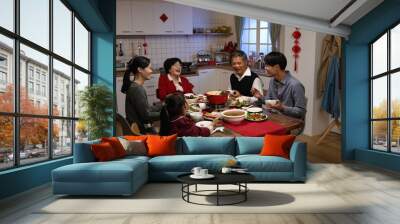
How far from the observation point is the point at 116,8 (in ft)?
29.2

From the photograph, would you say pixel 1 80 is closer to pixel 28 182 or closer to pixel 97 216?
pixel 28 182

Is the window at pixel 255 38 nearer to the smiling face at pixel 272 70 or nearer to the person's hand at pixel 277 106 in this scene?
the smiling face at pixel 272 70

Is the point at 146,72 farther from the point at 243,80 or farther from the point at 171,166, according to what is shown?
the point at 171,166

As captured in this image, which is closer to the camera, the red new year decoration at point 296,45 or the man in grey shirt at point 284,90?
the man in grey shirt at point 284,90

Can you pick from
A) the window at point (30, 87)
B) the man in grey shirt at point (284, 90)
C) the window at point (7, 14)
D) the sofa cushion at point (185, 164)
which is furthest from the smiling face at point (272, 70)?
the window at point (7, 14)

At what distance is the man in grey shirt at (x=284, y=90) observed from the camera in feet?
27.5

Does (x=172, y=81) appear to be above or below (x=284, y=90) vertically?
above

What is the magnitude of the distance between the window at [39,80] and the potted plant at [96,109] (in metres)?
0.13

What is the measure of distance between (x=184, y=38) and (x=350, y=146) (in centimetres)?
420

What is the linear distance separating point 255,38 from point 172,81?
1866 millimetres

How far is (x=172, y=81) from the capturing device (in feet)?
28.0

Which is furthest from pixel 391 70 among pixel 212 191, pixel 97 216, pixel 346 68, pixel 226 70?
pixel 97 216

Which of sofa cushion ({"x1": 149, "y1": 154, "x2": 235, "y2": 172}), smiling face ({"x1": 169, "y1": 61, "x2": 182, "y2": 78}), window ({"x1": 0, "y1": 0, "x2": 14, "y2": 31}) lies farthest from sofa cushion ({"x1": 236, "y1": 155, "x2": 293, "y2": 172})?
window ({"x1": 0, "y1": 0, "x2": 14, "y2": 31})

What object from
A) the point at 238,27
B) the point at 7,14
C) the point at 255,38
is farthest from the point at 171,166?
the point at 238,27
